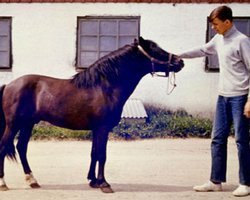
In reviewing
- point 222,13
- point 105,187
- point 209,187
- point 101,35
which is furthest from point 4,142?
point 101,35

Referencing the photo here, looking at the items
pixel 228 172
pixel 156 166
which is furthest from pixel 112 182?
pixel 228 172

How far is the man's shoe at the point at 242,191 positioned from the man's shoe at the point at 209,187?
0.24m

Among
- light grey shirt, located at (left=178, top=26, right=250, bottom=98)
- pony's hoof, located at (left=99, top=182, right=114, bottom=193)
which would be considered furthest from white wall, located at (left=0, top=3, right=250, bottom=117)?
pony's hoof, located at (left=99, top=182, right=114, bottom=193)

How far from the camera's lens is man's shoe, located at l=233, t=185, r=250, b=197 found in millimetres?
4914

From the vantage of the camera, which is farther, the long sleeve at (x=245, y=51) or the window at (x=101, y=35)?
the window at (x=101, y=35)

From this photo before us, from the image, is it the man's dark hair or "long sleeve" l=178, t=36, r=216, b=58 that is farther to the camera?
"long sleeve" l=178, t=36, r=216, b=58

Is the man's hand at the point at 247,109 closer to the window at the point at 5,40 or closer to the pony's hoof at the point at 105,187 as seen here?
the pony's hoof at the point at 105,187

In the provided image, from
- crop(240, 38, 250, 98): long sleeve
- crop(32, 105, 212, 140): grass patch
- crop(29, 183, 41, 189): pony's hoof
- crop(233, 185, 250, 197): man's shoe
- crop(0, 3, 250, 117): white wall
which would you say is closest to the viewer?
crop(240, 38, 250, 98): long sleeve

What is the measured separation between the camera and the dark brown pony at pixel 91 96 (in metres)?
5.07

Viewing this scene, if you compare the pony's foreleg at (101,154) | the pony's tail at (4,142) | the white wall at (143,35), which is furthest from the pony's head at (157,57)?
the white wall at (143,35)

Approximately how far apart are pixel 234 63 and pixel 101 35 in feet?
19.7

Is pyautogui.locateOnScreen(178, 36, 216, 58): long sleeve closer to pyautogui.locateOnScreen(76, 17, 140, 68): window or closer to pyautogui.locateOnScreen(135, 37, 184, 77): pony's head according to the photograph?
pyautogui.locateOnScreen(135, 37, 184, 77): pony's head

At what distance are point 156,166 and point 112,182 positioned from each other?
110cm

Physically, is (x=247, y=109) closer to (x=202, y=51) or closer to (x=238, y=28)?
(x=202, y=51)
